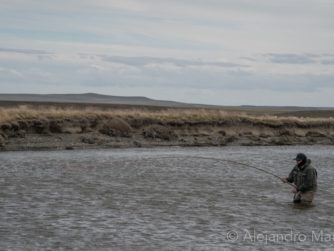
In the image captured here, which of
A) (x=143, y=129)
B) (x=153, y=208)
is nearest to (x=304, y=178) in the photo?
(x=153, y=208)

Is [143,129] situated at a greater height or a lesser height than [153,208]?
greater

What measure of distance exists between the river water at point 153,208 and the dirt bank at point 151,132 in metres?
7.47

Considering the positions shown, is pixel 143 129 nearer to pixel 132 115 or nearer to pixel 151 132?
pixel 151 132

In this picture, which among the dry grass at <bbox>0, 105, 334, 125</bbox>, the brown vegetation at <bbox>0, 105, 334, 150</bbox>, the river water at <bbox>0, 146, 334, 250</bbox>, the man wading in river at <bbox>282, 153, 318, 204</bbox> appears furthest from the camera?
the dry grass at <bbox>0, 105, 334, 125</bbox>

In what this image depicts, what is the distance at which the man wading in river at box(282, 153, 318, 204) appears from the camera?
1900cm

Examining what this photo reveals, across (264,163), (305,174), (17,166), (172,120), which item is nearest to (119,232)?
(305,174)

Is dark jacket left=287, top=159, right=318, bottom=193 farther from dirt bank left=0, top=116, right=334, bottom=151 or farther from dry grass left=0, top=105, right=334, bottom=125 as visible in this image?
dry grass left=0, top=105, right=334, bottom=125

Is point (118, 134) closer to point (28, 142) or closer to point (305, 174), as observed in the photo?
point (28, 142)

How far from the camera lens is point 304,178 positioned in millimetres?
19047

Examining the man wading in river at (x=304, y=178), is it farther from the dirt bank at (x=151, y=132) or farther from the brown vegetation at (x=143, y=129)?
the brown vegetation at (x=143, y=129)

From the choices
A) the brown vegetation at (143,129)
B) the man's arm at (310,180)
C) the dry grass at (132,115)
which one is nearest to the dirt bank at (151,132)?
the brown vegetation at (143,129)

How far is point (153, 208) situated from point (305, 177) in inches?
173

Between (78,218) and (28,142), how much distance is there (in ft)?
79.3

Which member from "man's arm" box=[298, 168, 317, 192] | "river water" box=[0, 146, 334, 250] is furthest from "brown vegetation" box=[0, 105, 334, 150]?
"man's arm" box=[298, 168, 317, 192]
